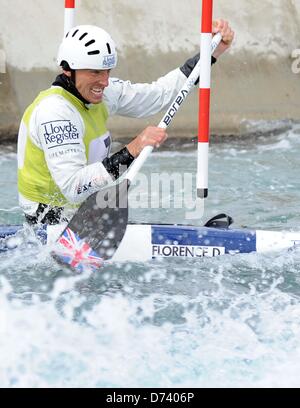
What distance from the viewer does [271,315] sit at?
4.11 meters

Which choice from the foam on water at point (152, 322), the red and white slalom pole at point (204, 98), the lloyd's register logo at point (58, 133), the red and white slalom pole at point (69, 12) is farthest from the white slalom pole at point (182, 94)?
the red and white slalom pole at point (69, 12)

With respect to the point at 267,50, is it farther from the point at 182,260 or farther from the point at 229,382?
the point at 229,382

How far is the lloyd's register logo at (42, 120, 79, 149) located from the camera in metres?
4.40

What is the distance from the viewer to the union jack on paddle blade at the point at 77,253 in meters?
4.50

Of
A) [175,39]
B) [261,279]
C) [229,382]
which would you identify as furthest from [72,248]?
[175,39]

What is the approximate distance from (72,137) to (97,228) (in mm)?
440

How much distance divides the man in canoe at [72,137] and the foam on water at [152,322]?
273mm

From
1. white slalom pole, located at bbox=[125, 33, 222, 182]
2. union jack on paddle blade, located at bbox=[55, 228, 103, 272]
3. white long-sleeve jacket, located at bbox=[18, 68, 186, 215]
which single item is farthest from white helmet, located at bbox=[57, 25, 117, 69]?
union jack on paddle blade, located at bbox=[55, 228, 103, 272]

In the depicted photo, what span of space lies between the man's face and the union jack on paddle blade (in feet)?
2.06

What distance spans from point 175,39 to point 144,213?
2.42 m

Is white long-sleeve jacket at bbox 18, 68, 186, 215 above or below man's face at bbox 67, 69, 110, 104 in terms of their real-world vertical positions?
below

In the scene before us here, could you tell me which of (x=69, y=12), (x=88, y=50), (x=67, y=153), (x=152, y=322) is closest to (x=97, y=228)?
(x=67, y=153)

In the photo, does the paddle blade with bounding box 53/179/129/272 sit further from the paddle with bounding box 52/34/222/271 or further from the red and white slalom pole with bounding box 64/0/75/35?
the red and white slalom pole with bounding box 64/0/75/35

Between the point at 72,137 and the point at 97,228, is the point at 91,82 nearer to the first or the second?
the point at 72,137
